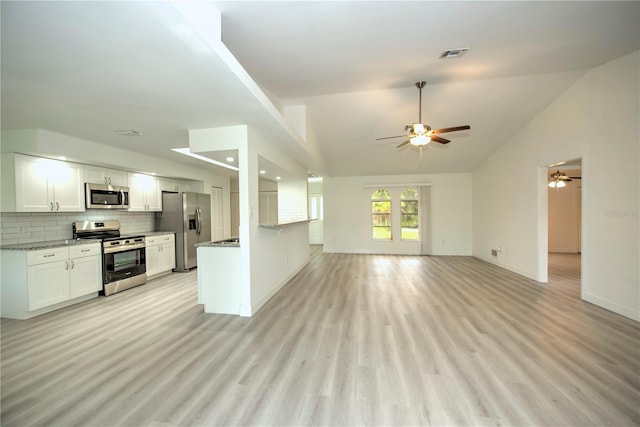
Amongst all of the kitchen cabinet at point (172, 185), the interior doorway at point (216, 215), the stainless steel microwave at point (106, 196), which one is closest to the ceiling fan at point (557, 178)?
→ the interior doorway at point (216, 215)

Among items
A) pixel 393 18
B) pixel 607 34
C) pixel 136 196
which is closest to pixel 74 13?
pixel 393 18

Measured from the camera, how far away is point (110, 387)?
1.92m

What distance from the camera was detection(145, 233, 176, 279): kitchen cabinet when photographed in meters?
4.91

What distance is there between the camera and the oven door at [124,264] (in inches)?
161

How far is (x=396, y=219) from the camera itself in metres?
7.91

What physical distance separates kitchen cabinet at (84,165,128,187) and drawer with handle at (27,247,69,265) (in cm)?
125

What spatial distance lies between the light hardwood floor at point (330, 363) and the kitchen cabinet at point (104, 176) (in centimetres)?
202

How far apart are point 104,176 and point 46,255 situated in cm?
159

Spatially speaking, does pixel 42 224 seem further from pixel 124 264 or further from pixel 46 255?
pixel 124 264

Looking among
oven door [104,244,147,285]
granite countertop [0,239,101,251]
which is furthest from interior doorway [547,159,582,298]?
granite countertop [0,239,101,251]

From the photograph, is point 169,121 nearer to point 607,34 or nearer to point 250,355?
point 250,355

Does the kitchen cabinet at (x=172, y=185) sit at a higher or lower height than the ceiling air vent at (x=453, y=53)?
lower

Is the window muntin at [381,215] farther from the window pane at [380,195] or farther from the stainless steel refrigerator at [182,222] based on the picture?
the stainless steel refrigerator at [182,222]

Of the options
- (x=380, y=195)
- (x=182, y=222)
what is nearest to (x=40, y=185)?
(x=182, y=222)
